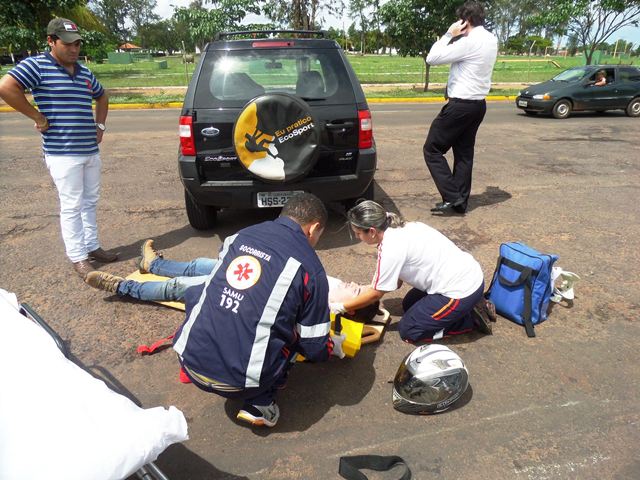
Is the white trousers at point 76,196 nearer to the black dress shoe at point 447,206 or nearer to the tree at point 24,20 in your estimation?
→ the black dress shoe at point 447,206

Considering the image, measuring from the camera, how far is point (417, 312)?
120 inches

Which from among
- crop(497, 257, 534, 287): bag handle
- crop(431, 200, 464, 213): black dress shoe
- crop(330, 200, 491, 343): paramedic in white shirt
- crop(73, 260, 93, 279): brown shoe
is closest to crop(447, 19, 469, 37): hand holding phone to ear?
crop(431, 200, 464, 213): black dress shoe

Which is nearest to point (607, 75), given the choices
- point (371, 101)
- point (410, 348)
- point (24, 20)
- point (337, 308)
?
point (371, 101)

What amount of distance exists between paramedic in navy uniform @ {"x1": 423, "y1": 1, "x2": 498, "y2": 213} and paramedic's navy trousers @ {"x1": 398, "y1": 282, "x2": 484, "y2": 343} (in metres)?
2.40

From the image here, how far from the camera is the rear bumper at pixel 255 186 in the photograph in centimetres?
409

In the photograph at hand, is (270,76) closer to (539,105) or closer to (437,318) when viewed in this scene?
(437,318)

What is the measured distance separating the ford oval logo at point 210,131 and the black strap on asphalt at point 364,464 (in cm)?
281

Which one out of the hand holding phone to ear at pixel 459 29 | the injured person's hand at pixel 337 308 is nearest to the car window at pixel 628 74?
the hand holding phone to ear at pixel 459 29

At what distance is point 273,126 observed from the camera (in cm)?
379

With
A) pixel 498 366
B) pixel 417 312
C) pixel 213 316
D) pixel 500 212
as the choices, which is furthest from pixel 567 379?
pixel 500 212

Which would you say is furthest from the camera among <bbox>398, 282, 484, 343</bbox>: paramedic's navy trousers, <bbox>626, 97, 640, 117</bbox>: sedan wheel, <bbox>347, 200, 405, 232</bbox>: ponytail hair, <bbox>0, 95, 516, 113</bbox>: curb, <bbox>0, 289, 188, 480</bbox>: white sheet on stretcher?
<bbox>0, 95, 516, 113</bbox>: curb

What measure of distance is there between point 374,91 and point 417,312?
17.8 metres

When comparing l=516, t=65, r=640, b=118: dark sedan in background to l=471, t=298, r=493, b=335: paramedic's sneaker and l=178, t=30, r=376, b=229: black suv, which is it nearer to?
l=178, t=30, r=376, b=229: black suv

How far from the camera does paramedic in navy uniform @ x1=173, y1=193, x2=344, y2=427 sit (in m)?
2.15
